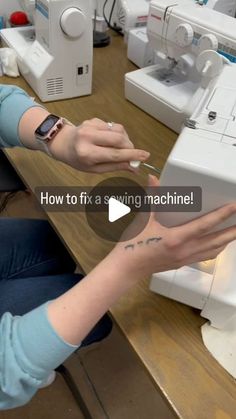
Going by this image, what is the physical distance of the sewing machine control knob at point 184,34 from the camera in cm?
100

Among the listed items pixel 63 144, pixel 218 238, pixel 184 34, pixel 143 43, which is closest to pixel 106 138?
pixel 63 144

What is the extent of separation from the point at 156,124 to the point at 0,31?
2.26 feet

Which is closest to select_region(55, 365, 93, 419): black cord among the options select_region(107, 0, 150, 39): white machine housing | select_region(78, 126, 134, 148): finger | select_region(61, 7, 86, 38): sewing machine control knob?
select_region(78, 126, 134, 148): finger

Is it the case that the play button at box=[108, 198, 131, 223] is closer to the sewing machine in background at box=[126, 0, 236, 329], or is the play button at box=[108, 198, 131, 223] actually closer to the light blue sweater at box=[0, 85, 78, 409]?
the sewing machine in background at box=[126, 0, 236, 329]

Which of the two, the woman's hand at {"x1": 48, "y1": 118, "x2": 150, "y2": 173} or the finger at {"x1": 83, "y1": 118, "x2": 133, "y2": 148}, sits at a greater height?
the finger at {"x1": 83, "y1": 118, "x2": 133, "y2": 148}

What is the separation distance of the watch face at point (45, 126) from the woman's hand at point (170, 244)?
32cm

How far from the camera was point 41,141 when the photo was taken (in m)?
0.86

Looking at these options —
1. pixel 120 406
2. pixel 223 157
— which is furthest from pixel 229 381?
pixel 120 406

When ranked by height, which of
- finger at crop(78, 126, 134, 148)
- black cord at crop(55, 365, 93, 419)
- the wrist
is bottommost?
black cord at crop(55, 365, 93, 419)

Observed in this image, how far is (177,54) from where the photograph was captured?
3.56ft

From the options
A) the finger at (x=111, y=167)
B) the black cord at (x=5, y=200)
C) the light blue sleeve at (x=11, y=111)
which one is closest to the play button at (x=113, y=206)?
the finger at (x=111, y=167)

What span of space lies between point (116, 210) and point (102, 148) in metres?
0.23

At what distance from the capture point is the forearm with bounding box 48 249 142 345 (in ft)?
1.94

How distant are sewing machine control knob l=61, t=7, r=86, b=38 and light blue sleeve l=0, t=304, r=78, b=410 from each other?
2.68 ft
